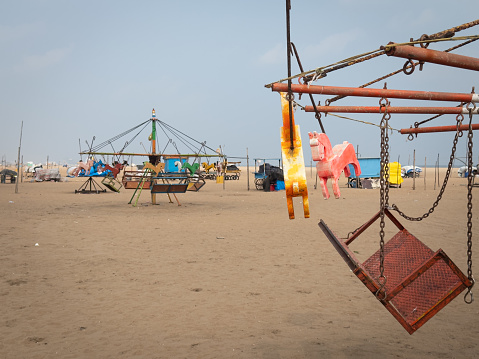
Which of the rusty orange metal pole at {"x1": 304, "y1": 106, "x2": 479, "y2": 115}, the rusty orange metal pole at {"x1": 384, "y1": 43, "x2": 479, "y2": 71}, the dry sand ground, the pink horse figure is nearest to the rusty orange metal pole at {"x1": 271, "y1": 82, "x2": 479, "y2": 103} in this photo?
the rusty orange metal pole at {"x1": 304, "y1": 106, "x2": 479, "y2": 115}

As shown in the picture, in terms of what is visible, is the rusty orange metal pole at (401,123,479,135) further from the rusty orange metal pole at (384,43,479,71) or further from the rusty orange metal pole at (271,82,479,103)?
the rusty orange metal pole at (384,43,479,71)

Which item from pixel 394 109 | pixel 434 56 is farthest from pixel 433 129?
pixel 434 56

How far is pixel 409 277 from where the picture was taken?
329cm

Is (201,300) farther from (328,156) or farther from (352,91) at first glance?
(352,91)

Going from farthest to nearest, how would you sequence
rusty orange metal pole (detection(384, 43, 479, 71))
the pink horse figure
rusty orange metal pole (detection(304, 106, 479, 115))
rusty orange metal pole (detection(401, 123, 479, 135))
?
rusty orange metal pole (detection(401, 123, 479, 135)) < the pink horse figure < rusty orange metal pole (detection(304, 106, 479, 115)) < rusty orange metal pole (detection(384, 43, 479, 71))

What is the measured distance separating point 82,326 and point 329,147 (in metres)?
3.32

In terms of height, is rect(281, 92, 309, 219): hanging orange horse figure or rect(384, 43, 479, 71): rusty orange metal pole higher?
rect(384, 43, 479, 71): rusty orange metal pole

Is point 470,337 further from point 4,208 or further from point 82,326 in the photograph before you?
point 4,208

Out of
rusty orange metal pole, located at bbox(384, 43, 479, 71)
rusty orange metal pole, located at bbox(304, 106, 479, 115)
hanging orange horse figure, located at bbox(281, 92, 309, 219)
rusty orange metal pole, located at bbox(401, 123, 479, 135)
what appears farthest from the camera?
rusty orange metal pole, located at bbox(401, 123, 479, 135)

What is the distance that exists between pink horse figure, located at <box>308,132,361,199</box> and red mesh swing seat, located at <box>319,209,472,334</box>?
18.1 inches

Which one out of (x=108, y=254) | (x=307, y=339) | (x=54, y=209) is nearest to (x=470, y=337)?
(x=307, y=339)

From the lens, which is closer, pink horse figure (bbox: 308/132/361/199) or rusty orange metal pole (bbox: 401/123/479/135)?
pink horse figure (bbox: 308/132/361/199)

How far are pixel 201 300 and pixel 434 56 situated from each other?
4.05 meters

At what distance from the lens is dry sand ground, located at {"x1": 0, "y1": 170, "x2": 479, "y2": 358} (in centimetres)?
412
